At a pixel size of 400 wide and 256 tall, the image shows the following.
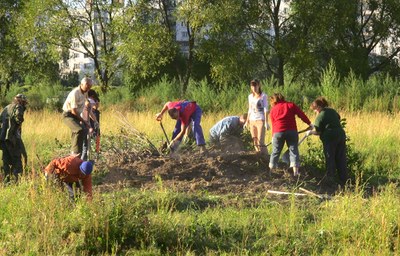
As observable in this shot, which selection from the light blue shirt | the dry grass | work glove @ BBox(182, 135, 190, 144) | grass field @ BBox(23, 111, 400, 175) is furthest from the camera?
the dry grass

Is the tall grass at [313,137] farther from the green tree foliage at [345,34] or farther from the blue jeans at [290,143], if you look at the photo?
the green tree foliage at [345,34]

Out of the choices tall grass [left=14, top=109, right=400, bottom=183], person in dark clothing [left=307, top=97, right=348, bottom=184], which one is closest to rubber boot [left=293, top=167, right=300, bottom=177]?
person in dark clothing [left=307, top=97, right=348, bottom=184]

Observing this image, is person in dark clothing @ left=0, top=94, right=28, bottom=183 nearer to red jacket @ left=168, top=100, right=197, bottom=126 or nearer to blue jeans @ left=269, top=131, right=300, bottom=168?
red jacket @ left=168, top=100, right=197, bottom=126

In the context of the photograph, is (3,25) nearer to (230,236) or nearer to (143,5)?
(143,5)

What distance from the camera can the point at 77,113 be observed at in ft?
35.9

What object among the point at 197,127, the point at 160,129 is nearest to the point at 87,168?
the point at 197,127

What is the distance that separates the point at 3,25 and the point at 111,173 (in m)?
27.1

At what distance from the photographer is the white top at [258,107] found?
12.1m

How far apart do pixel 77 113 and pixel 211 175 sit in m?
2.53

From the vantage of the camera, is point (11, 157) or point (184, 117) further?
point (184, 117)

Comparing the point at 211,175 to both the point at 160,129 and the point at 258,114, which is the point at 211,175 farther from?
the point at 160,129

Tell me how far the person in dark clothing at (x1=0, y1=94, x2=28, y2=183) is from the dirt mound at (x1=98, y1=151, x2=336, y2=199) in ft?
5.58

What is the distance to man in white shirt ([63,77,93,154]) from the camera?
10.9 metres

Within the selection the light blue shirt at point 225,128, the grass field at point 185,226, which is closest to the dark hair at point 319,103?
the light blue shirt at point 225,128
